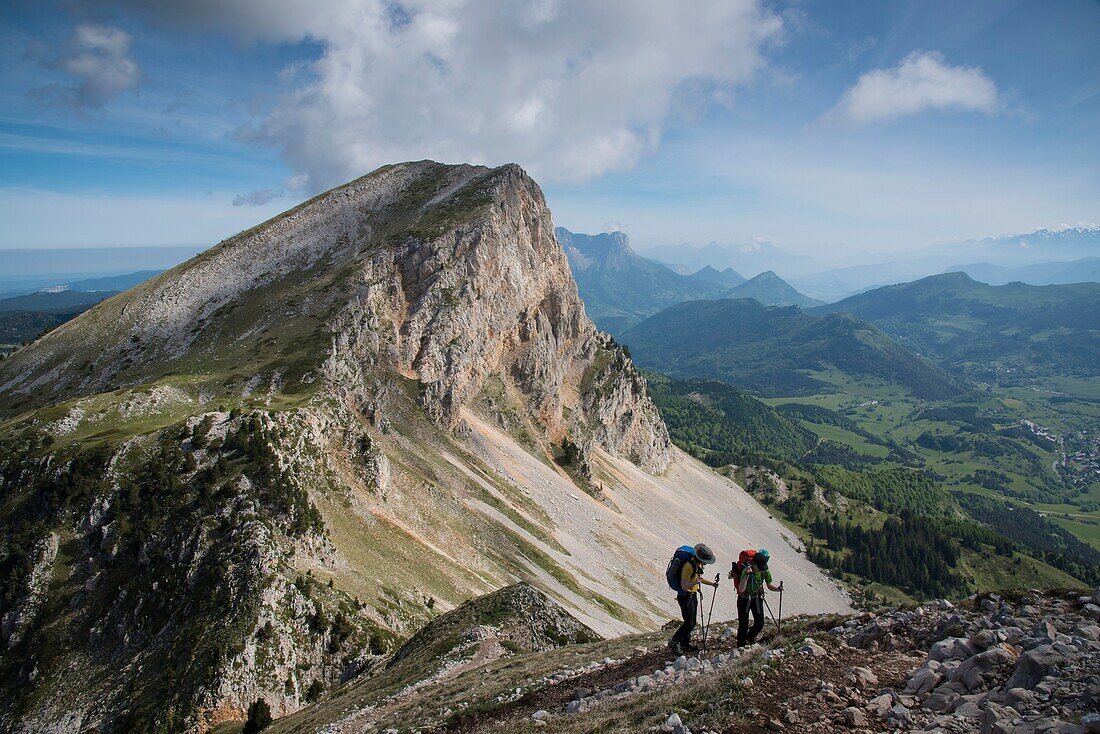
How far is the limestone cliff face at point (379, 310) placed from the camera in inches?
3684

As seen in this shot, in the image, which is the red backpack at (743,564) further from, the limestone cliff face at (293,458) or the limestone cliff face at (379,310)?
the limestone cliff face at (379,310)

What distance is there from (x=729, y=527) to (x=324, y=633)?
468ft

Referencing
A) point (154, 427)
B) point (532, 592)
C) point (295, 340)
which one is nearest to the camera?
point (532, 592)

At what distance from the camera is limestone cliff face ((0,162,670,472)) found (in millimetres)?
93562

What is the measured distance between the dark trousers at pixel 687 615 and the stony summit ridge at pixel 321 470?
54.3 ft

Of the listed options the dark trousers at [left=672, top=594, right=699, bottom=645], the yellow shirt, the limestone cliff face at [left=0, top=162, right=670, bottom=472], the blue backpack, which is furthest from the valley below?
the blue backpack

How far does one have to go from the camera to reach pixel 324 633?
134 ft

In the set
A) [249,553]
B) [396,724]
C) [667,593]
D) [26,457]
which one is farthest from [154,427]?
[667,593]

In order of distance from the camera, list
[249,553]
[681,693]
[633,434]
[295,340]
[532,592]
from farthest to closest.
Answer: [633,434]
[295,340]
[249,553]
[532,592]
[681,693]

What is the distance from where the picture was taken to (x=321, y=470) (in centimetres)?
5919

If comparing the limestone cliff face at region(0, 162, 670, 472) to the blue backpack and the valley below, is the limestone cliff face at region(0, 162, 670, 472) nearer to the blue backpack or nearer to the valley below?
the valley below

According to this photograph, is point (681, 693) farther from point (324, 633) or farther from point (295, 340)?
point (295, 340)

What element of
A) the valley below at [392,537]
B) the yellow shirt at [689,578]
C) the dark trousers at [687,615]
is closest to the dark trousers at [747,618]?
the valley below at [392,537]

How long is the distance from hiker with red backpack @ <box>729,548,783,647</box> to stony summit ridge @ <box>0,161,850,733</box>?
18.8 m
